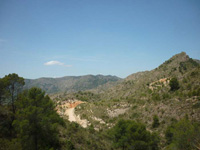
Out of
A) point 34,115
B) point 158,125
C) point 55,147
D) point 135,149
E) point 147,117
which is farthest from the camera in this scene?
point 147,117

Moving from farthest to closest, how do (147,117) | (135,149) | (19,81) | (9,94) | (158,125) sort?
(147,117), (158,125), (19,81), (9,94), (135,149)

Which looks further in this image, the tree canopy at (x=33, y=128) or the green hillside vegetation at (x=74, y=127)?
the green hillside vegetation at (x=74, y=127)

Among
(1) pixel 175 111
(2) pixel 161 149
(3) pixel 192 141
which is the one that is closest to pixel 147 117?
(1) pixel 175 111

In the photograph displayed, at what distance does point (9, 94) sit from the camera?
22.5 meters

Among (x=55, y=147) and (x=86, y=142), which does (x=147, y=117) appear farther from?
(x=55, y=147)

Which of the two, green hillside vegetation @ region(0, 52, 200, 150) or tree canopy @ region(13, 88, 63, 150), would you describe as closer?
tree canopy @ region(13, 88, 63, 150)

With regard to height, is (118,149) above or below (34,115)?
below

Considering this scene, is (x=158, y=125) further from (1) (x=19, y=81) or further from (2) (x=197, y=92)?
(1) (x=19, y=81)

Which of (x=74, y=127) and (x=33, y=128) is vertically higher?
(x=33, y=128)

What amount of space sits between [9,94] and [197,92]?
151 ft

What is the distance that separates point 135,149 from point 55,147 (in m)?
11.9

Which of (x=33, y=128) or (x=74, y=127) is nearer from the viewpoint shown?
(x=33, y=128)

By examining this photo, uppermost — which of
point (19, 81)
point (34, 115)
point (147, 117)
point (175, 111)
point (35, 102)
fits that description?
point (19, 81)

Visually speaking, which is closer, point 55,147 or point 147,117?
point 55,147
